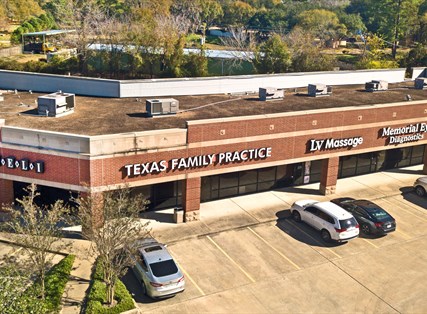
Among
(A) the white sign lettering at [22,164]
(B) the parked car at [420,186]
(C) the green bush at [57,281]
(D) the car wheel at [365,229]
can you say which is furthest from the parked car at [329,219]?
(A) the white sign lettering at [22,164]

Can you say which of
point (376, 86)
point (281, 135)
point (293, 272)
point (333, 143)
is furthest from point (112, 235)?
point (376, 86)

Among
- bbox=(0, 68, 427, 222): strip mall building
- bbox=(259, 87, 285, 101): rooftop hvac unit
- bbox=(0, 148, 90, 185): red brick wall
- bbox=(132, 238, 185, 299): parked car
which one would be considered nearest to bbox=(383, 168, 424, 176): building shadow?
bbox=(0, 68, 427, 222): strip mall building

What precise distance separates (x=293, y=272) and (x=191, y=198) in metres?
8.69

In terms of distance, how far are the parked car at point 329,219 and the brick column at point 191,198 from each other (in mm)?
7092

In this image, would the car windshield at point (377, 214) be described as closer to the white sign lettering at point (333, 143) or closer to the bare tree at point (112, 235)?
the white sign lettering at point (333, 143)

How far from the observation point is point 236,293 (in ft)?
83.1

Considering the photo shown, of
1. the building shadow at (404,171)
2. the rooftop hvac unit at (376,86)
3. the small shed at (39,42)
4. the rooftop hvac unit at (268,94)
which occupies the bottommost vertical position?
the building shadow at (404,171)

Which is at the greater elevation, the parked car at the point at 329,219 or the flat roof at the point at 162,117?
the flat roof at the point at 162,117

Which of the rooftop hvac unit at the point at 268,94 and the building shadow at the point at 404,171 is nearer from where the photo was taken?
the rooftop hvac unit at the point at 268,94

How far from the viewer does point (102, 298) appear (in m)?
23.3

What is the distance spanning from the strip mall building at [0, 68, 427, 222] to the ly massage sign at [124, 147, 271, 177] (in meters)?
0.07

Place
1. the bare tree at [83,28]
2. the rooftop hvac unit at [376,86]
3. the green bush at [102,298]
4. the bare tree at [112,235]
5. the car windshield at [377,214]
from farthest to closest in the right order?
the bare tree at [83,28]
the rooftop hvac unit at [376,86]
the car windshield at [377,214]
the bare tree at [112,235]
the green bush at [102,298]

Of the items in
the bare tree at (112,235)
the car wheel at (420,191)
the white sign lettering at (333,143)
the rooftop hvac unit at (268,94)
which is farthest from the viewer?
the rooftop hvac unit at (268,94)

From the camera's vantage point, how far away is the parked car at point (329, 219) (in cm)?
3050
